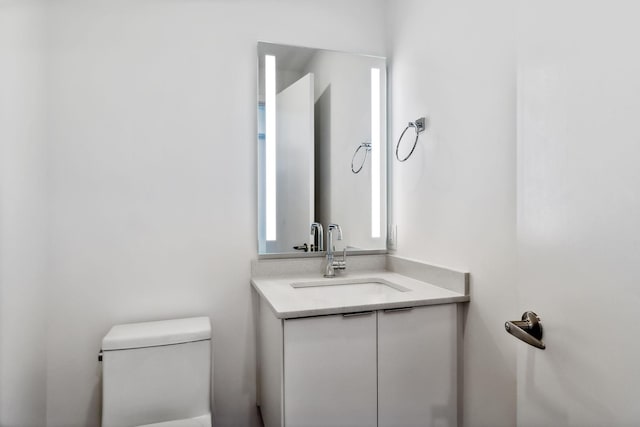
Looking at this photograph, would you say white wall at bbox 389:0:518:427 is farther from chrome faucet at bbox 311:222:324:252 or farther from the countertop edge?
chrome faucet at bbox 311:222:324:252

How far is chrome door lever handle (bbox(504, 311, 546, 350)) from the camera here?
740mm

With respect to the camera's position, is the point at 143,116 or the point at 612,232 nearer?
the point at 612,232

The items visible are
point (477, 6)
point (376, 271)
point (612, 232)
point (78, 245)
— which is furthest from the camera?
point (376, 271)

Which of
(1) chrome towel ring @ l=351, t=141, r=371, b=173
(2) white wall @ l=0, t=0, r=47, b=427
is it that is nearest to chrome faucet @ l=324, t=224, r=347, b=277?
(1) chrome towel ring @ l=351, t=141, r=371, b=173

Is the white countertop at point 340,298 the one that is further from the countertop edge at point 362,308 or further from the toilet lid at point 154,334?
the toilet lid at point 154,334

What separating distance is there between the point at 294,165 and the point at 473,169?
0.89m

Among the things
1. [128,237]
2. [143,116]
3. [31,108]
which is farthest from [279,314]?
[31,108]

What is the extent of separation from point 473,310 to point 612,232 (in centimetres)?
87

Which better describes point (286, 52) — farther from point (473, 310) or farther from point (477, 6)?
point (473, 310)

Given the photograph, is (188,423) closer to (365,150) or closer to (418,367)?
(418,367)

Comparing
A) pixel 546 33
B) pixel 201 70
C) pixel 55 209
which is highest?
pixel 201 70

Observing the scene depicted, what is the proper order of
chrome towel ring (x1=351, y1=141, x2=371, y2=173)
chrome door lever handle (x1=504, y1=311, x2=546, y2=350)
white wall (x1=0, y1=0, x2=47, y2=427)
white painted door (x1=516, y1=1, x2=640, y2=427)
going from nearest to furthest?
white painted door (x1=516, y1=1, x2=640, y2=427) < chrome door lever handle (x1=504, y1=311, x2=546, y2=350) < white wall (x1=0, y1=0, x2=47, y2=427) < chrome towel ring (x1=351, y1=141, x2=371, y2=173)

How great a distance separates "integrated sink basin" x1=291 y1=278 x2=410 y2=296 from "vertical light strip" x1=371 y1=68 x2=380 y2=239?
1.02ft

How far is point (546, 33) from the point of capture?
2.41 feet
